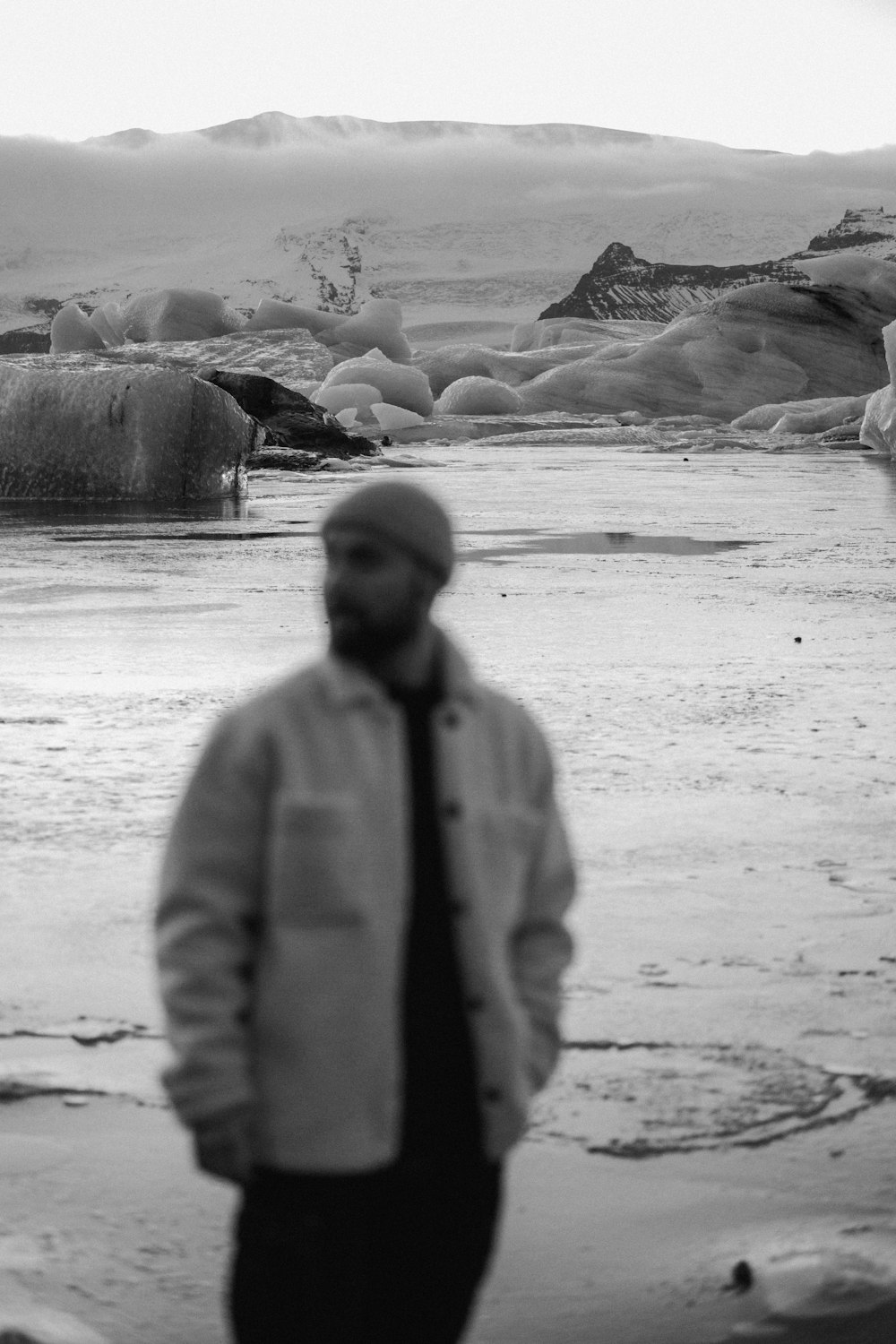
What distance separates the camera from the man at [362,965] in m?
1.36

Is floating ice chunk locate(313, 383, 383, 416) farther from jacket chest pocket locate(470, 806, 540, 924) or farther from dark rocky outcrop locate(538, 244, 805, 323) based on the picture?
dark rocky outcrop locate(538, 244, 805, 323)

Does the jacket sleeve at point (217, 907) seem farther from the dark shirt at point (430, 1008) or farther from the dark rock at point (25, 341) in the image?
the dark rock at point (25, 341)

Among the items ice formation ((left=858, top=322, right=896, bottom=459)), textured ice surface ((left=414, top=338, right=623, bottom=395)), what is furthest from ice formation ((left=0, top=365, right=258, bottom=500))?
textured ice surface ((left=414, top=338, right=623, bottom=395))

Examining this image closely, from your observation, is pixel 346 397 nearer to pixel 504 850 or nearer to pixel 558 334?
pixel 558 334

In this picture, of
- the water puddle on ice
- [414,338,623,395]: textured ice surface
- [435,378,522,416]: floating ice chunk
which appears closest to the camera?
the water puddle on ice

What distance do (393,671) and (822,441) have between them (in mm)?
29703

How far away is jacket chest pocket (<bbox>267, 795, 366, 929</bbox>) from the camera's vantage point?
53.3 inches

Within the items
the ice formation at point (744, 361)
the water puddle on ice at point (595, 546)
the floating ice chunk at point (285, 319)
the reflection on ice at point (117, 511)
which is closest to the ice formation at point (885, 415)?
the reflection on ice at point (117, 511)

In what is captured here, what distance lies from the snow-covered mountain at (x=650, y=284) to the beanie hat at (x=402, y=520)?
3348 inches

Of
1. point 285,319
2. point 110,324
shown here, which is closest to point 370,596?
point 110,324

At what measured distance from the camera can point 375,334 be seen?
50000 millimetres

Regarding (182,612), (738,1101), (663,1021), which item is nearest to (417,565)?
(738,1101)

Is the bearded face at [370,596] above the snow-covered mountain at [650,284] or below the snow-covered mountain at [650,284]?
below

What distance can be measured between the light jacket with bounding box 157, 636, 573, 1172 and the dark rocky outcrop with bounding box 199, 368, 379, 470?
2118 cm
